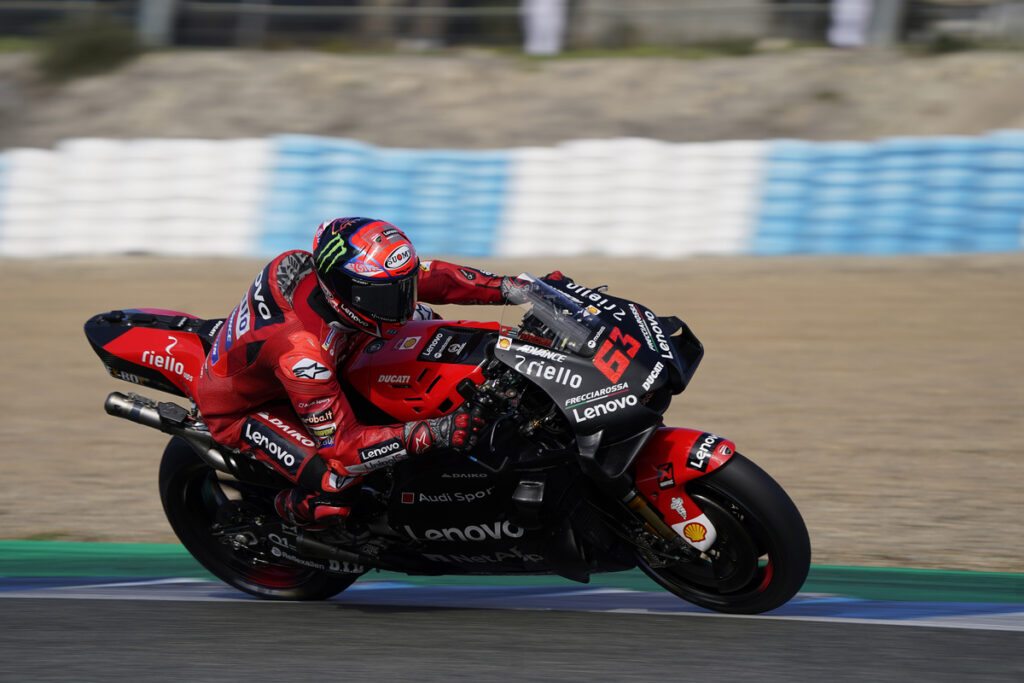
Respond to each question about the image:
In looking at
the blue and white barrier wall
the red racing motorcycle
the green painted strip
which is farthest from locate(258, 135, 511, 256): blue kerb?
the red racing motorcycle

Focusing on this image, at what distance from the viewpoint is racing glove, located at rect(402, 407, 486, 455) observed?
3.99 metres

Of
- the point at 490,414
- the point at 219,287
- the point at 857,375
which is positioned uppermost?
the point at 490,414

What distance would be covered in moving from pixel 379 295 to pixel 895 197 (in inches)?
346

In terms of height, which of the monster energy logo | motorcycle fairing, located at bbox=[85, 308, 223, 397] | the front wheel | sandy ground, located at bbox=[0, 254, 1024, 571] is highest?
the monster energy logo

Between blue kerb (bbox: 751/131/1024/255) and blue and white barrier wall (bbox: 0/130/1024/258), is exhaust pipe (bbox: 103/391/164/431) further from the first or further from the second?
blue kerb (bbox: 751/131/1024/255)

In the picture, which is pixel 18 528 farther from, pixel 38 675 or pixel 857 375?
pixel 857 375

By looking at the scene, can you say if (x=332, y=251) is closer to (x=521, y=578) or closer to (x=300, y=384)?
(x=300, y=384)

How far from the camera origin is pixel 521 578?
5238 millimetres

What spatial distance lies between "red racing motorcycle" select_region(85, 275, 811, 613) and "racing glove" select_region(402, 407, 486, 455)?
0.19 feet

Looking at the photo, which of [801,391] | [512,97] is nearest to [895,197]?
[801,391]

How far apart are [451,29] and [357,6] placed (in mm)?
1543

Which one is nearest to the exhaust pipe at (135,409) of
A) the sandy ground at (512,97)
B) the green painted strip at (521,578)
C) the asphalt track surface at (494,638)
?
A: the asphalt track surface at (494,638)

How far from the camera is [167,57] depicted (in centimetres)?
1825

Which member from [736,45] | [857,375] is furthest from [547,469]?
[736,45]
